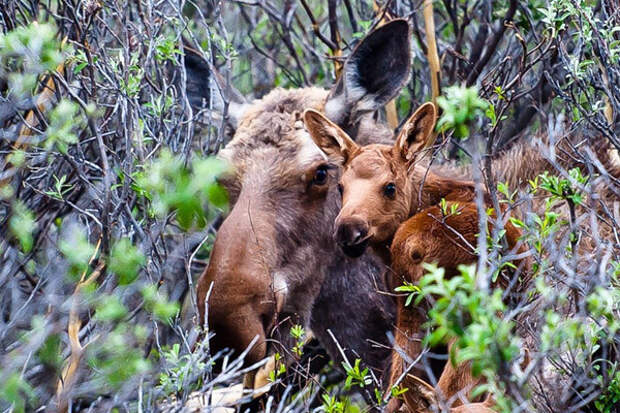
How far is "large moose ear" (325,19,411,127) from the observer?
5902mm

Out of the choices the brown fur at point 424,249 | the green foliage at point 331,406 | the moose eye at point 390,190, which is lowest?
the green foliage at point 331,406

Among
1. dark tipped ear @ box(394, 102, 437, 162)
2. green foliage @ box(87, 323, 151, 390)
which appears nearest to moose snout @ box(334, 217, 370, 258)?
dark tipped ear @ box(394, 102, 437, 162)

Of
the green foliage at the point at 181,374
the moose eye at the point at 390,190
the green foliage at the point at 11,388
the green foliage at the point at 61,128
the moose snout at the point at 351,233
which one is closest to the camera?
the green foliage at the point at 11,388

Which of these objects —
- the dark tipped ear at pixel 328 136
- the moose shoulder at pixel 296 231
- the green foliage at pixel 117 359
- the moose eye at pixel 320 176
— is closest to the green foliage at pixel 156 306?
the green foliage at pixel 117 359

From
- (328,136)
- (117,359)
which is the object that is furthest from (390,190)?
(117,359)

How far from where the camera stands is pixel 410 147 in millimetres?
4852

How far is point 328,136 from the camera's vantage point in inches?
201

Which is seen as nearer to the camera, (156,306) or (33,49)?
(156,306)

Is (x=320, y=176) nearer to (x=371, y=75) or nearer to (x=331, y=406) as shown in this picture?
(x=371, y=75)

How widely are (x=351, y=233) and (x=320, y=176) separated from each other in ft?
4.19

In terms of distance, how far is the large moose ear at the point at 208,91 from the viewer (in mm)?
6438

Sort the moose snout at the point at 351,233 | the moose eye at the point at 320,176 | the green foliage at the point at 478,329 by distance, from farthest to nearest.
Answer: the moose eye at the point at 320,176 < the moose snout at the point at 351,233 < the green foliage at the point at 478,329

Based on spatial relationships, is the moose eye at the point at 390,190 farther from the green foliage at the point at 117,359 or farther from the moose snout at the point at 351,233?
the green foliage at the point at 117,359

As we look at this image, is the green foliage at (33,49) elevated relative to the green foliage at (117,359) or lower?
elevated
